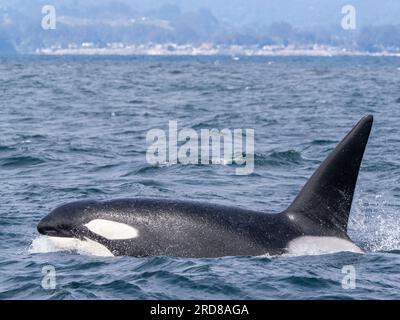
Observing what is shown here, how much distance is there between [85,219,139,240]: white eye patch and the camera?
35.5ft

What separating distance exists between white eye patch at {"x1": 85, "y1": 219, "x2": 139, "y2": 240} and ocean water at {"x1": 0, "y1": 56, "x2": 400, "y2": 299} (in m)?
0.27

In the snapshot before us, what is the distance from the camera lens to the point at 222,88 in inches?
2124

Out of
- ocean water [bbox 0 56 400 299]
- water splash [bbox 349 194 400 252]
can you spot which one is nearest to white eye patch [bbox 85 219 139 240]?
ocean water [bbox 0 56 400 299]

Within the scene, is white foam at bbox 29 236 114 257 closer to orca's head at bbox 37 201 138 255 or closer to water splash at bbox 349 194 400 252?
orca's head at bbox 37 201 138 255

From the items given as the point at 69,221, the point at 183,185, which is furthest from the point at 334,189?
the point at 183,185

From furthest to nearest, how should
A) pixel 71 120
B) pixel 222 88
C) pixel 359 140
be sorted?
pixel 222 88 → pixel 71 120 → pixel 359 140

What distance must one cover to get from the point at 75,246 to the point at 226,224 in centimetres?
189

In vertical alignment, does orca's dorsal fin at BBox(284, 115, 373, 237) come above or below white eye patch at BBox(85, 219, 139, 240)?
above

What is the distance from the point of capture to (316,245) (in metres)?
10.9

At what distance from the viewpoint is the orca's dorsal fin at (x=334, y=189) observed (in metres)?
10.5

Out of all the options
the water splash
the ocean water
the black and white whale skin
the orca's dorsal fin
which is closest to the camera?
the ocean water
